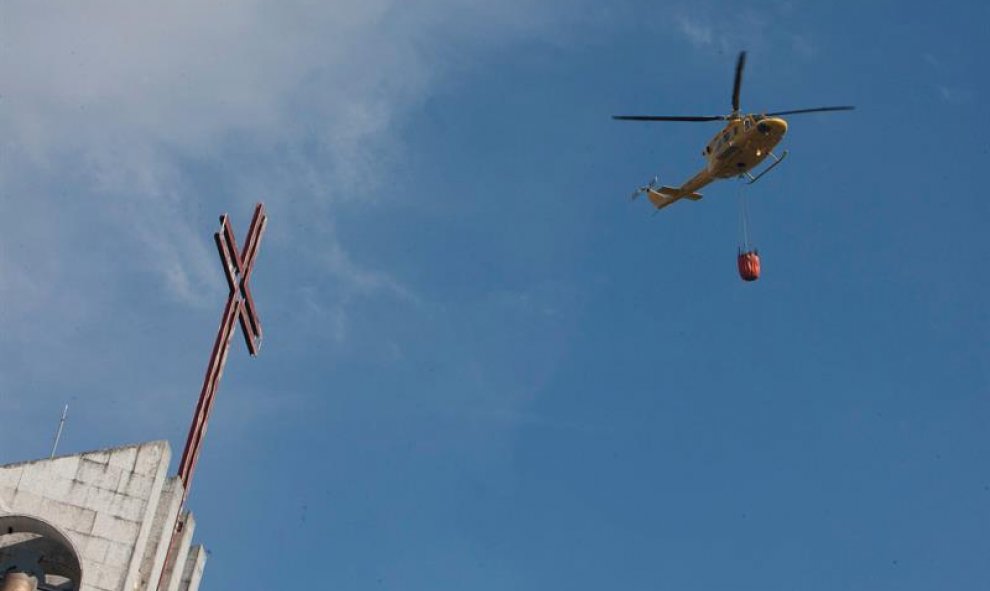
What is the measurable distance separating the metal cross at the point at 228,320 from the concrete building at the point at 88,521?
3.90 ft

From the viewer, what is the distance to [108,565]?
22.6m

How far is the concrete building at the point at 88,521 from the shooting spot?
74.3 ft

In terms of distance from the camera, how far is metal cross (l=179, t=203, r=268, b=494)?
25.4 metres

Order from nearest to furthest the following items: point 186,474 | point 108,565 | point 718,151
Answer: point 108,565
point 186,474
point 718,151

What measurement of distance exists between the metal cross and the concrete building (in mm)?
1190

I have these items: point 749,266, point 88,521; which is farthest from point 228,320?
point 749,266

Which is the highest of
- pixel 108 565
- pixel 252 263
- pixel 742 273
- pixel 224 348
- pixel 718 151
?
pixel 718 151

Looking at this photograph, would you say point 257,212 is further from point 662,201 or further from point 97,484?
point 662,201

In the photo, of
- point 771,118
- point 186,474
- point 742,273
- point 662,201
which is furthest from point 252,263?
point 662,201

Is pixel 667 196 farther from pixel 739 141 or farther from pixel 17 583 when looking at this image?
pixel 17 583

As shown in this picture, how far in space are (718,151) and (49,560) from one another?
3398 cm

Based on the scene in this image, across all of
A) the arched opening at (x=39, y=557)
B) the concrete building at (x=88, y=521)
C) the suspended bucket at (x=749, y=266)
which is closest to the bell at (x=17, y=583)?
the concrete building at (x=88, y=521)

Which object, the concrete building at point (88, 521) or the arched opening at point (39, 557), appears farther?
the arched opening at point (39, 557)

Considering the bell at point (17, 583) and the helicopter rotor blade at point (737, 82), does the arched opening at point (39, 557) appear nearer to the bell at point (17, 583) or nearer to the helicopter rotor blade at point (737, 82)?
the bell at point (17, 583)
